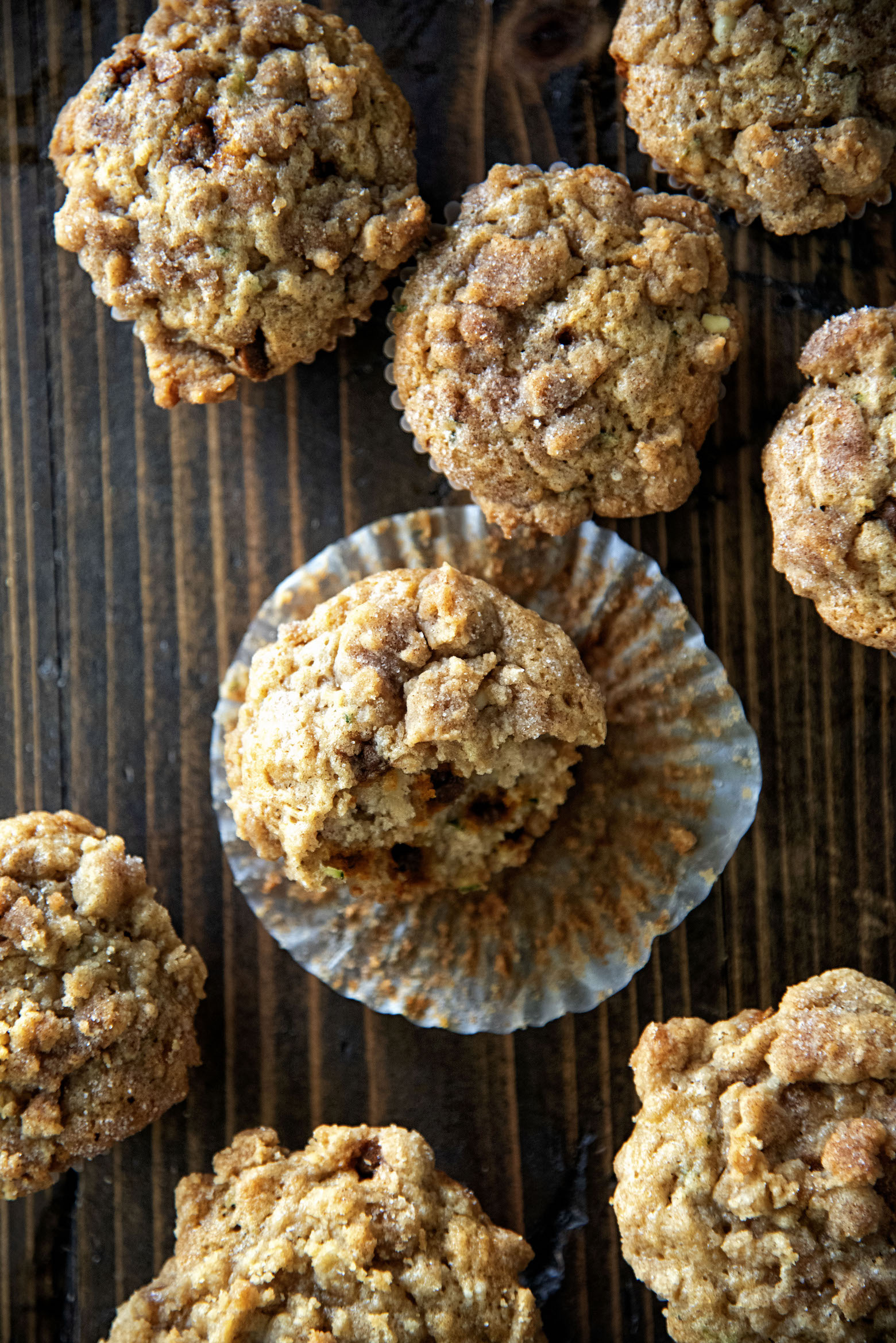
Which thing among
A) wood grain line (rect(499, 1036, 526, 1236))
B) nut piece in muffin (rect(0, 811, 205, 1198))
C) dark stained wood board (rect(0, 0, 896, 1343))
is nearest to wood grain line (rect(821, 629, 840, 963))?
dark stained wood board (rect(0, 0, 896, 1343))

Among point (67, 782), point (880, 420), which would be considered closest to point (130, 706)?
point (67, 782)

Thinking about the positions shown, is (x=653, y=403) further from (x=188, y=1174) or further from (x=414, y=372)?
(x=188, y=1174)

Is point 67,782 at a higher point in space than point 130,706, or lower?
lower

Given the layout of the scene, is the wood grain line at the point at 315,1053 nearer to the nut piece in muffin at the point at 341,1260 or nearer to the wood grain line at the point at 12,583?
the nut piece in muffin at the point at 341,1260

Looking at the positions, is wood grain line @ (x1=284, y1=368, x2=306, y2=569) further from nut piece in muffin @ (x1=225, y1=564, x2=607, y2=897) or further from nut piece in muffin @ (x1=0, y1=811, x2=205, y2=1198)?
nut piece in muffin @ (x1=0, y1=811, x2=205, y2=1198)

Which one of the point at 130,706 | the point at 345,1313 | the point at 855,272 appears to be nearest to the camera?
the point at 345,1313

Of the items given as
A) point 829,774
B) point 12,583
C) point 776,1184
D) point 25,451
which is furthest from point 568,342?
point 776,1184
